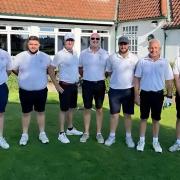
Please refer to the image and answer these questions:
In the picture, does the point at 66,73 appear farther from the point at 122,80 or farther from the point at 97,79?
the point at 122,80

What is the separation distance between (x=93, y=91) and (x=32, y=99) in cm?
108

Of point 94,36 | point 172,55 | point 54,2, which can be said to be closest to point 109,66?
point 94,36

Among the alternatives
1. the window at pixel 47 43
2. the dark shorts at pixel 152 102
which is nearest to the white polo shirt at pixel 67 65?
the dark shorts at pixel 152 102

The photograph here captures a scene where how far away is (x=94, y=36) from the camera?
6.45 meters

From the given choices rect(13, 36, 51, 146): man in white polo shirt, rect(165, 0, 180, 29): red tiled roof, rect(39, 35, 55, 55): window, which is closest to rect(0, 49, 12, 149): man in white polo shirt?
rect(13, 36, 51, 146): man in white polo shirt

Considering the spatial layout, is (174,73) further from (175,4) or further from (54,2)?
(54,2)

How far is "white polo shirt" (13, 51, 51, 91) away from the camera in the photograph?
6238 mm

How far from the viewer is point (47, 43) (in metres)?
20.5

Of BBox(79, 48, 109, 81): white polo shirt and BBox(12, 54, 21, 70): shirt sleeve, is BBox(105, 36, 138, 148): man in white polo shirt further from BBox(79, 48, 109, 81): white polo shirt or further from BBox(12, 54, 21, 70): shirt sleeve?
BBox(12, 54, 21, 70): shirt sleeve

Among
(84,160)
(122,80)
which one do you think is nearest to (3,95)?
(84,160)

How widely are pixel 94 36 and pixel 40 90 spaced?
4.26ft

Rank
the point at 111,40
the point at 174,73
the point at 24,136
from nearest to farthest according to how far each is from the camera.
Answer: the point at 174,73, the point at 24,136, the point at 111,40

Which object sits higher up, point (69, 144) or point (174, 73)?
point (174, 73)

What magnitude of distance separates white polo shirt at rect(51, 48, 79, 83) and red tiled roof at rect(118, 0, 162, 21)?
1345 cm
